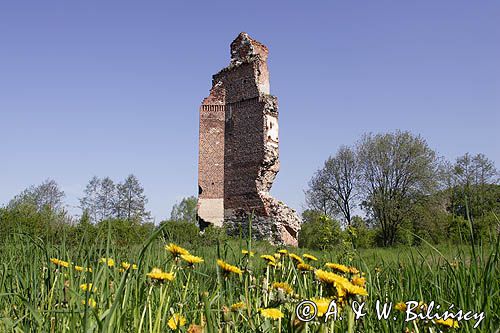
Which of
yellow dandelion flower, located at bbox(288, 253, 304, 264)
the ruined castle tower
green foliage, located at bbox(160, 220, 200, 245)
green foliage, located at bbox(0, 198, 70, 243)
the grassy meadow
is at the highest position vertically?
the ruined castle tower

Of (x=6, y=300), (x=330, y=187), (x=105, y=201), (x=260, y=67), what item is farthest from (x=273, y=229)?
(x=105, y=201)

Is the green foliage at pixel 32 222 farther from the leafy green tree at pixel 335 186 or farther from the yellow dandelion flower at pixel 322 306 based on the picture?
the leafy green tree at pixel 335 186

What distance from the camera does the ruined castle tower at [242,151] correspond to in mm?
18812

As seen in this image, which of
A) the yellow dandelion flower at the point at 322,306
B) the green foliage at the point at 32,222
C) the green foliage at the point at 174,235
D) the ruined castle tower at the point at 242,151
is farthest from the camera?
the ruined castle tower at the point at 242,151

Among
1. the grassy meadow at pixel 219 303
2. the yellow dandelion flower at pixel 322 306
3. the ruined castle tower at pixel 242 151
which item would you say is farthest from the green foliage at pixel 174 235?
the ruined castle tower at pixel 242 151

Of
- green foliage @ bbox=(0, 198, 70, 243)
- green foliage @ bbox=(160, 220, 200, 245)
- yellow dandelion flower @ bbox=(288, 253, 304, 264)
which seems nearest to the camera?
green foliage @ bbox=(160, 220, 200, 245)

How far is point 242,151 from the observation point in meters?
19.7

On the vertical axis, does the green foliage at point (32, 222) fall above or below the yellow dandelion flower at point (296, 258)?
above

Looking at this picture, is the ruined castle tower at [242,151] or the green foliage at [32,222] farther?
the ruined castle tower at [242,151]

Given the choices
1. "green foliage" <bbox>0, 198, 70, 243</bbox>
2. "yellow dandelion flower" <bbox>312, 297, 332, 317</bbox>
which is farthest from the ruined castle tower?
"yellow dandelion flower" <bbox>312, 297, 332, 317</bbox>

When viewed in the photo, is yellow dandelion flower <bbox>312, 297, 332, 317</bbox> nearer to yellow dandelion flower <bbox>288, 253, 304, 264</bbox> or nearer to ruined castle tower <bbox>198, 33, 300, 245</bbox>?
yellow dandelion flower <bbox>288, 253, 304, 264</bbox>

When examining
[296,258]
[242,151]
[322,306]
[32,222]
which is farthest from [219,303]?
[242,151]

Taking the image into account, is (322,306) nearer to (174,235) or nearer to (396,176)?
(174,235)

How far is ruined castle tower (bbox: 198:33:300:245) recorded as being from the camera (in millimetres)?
18812
